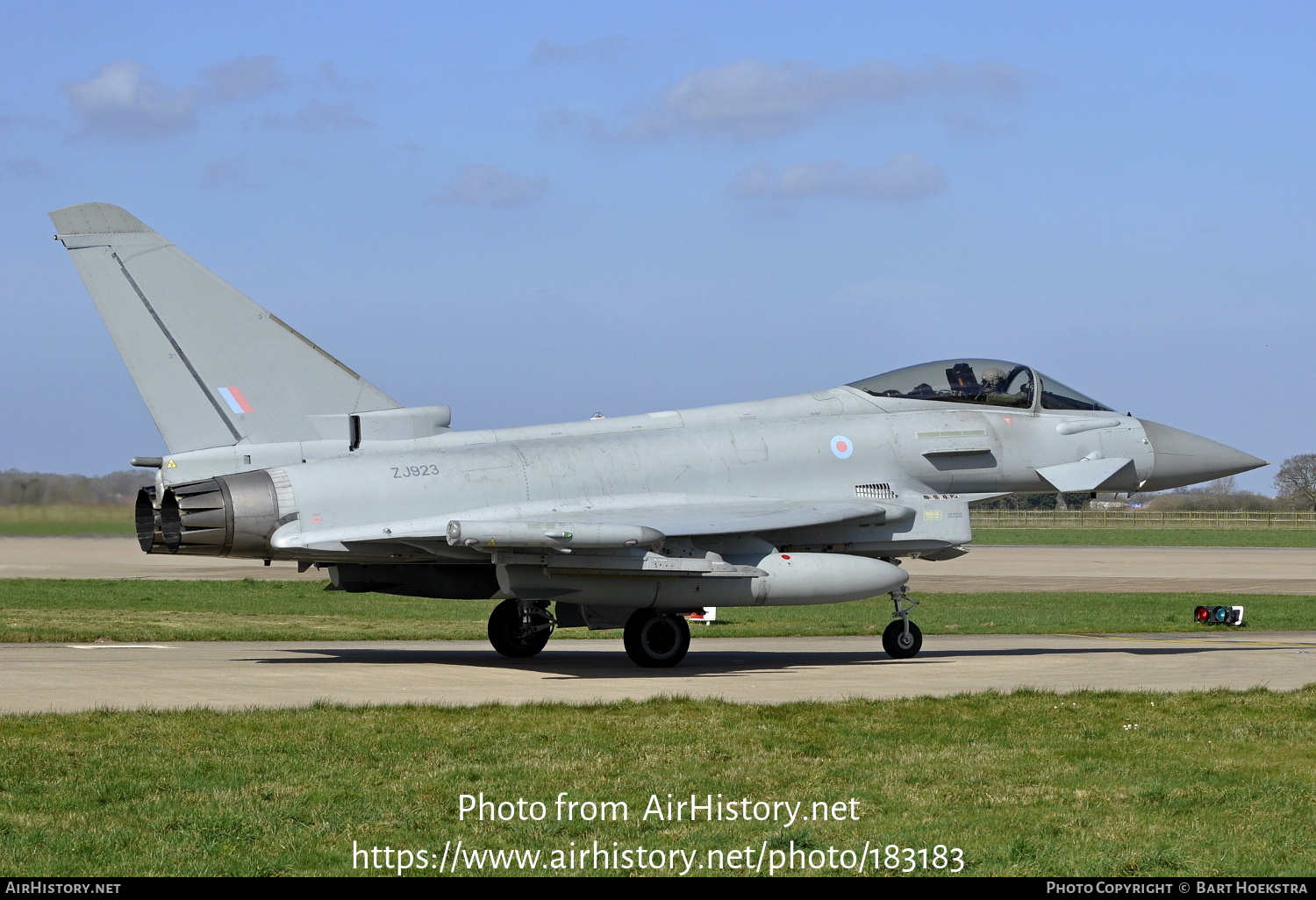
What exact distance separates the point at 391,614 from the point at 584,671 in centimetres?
1267

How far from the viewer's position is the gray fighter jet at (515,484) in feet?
48.7

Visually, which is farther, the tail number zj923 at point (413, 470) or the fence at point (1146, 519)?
the fence at point (1146, 519)

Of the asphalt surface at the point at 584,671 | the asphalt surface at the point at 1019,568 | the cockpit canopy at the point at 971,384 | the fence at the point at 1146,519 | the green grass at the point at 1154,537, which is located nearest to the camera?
the asphalt surface at the point at 584,671

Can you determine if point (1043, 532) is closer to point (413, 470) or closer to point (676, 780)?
point (413, 470)

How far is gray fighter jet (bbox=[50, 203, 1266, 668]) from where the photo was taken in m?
14.9

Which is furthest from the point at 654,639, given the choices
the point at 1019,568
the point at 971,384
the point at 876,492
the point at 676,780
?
the point at 1019,568

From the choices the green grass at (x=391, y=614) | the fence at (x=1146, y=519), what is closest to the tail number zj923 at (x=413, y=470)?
the green grass at (x=391, y=614)

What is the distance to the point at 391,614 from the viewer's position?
28062 millimetres

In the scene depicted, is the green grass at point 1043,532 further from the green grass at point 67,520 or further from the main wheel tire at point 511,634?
the main wheel tire at point 511,634

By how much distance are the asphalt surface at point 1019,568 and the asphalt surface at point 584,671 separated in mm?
13122

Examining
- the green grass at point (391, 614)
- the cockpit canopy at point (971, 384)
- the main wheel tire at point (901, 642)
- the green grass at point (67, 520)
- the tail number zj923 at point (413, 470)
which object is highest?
the cockpit canopy at point (971, 384)

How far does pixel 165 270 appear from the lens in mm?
15367

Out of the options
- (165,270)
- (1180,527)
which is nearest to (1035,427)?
(165,270)
